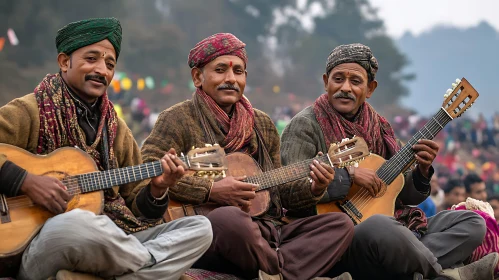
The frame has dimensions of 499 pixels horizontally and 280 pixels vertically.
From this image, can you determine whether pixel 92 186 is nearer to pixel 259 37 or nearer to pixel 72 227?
pixel 72 227

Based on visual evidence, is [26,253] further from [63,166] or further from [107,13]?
[107,13]

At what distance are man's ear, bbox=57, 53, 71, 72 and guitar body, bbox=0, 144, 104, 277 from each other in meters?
0.65

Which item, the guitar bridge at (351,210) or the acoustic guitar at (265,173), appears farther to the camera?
the guitar bridge at (351,210)

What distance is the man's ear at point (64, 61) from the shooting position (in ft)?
16.7

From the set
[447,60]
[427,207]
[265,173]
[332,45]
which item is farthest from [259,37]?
[447,60]

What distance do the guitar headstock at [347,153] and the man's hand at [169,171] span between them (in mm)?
1164

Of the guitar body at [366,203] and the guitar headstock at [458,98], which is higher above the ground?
the guitar headstock at [458,98]

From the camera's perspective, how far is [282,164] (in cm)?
614

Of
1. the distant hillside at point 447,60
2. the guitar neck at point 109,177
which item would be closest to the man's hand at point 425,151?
the guitar neck at point 109,177

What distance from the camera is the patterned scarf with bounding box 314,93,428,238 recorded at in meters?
6.13

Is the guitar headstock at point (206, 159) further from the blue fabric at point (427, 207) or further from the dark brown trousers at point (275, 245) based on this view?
the blue fabric at point (427, 207)

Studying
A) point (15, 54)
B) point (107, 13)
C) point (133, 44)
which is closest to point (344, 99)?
point (15, 54)

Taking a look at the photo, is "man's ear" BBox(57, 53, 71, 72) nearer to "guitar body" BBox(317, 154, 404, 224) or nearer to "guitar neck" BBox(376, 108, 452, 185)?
"guitar body" BBox(317, 154, 404, 224)

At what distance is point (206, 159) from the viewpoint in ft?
15.9
